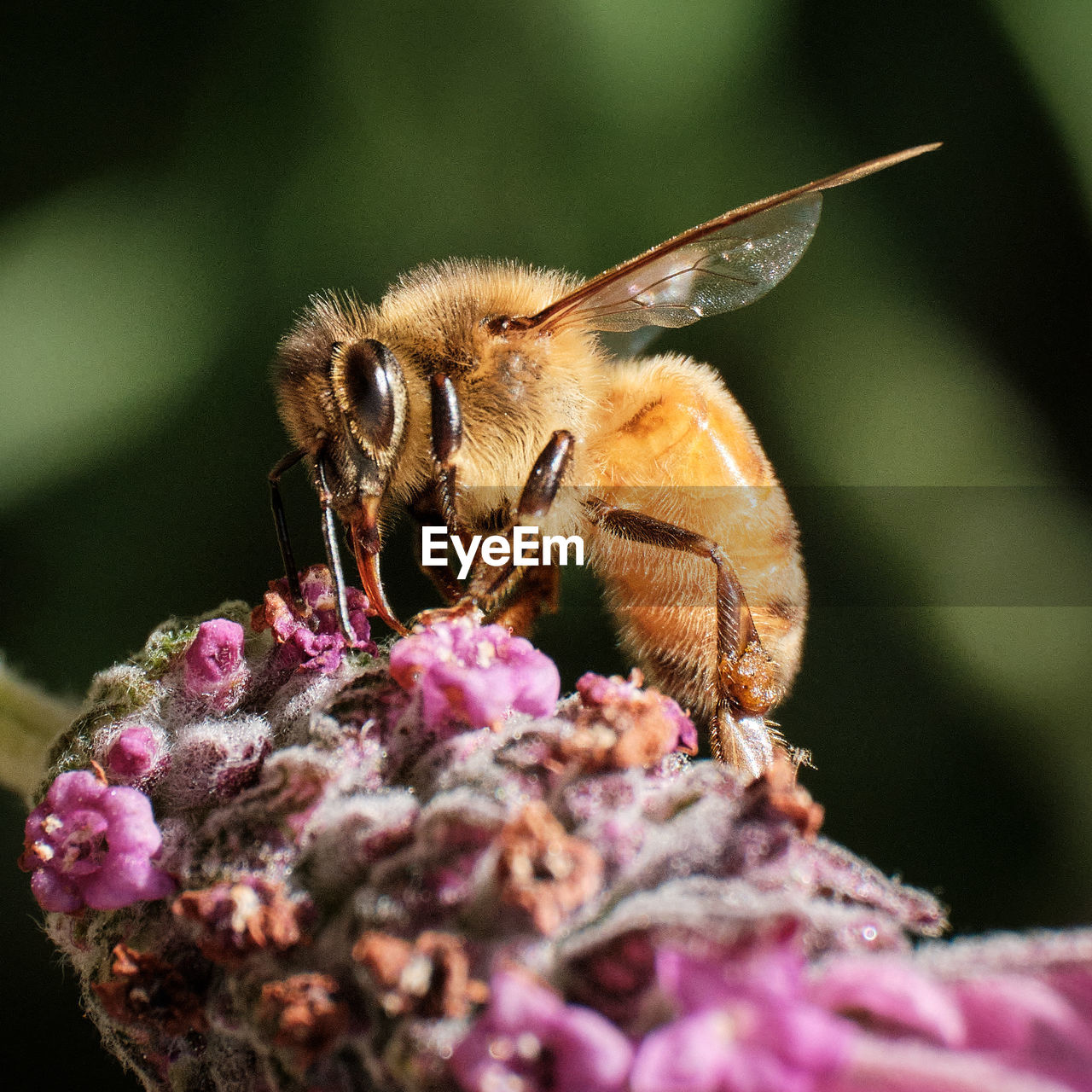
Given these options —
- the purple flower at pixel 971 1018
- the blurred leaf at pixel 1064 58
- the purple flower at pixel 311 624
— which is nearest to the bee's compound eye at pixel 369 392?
the purple flower at pixel 311 624

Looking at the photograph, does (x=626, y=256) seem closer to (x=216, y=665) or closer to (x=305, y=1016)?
(x=216, y=665)

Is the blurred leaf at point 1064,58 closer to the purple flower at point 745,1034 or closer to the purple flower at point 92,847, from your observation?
the purple flower at point 745,1034

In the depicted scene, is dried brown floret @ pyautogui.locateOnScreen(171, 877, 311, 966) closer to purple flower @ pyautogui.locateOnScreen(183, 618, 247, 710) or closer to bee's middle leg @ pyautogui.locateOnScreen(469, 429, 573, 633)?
purple flower @ pyautogui.locateOnScreen(183, 618, 247, 710)

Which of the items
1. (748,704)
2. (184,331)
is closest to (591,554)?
(748,704)

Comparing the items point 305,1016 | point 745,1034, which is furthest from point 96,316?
point 745,1034

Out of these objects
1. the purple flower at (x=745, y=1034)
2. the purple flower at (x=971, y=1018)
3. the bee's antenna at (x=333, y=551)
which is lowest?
the purple flower at (x=971, y=1018)

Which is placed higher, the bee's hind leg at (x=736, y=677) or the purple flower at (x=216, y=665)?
the purple flower at (x=216, y=665)
